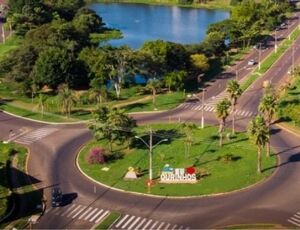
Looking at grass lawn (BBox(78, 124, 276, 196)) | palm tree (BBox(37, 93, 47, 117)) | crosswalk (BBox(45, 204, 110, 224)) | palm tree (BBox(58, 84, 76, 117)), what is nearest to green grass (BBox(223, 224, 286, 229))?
grass lawn (BBox(78, 124, 276, 196))

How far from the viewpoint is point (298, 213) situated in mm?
85000

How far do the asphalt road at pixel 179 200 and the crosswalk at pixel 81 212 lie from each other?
0.72 m

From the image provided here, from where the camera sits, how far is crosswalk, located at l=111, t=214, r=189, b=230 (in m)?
81.7

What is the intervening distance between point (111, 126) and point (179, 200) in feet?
77.8

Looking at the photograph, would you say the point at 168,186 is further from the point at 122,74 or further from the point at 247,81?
the point at 247,81

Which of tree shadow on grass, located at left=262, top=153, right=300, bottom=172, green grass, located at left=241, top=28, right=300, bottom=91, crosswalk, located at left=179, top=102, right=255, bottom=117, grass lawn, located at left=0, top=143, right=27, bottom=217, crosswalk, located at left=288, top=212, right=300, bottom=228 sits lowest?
crosswalk, located at left=288, top=212, right=300, bottom=228

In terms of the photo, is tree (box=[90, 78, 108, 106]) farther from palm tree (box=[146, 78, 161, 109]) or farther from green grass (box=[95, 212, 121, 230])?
green grass (box=[95, 212, 121, 230])

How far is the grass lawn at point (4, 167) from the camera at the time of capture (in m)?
86.4

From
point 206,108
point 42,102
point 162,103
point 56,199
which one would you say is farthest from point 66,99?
point 56,199

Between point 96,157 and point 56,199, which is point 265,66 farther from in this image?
point 56,199

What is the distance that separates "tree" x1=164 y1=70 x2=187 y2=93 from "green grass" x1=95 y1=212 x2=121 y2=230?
217ft

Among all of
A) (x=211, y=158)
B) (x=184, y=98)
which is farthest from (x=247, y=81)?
(x=211, y=158)

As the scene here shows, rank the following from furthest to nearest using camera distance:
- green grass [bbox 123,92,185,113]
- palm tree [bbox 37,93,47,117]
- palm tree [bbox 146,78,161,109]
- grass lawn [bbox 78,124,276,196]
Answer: palm tree [bbox 146,78,161,109] < green grass [bbox 123,92,185,113] < palm tree [bbox 37,93,47,117] < grass lawn [bbox 78,124,276,196]

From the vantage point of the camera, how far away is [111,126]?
349 ft
